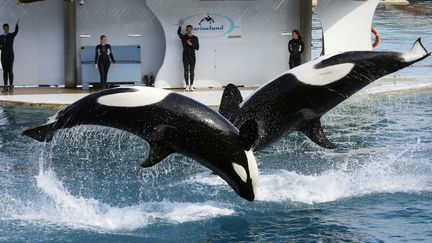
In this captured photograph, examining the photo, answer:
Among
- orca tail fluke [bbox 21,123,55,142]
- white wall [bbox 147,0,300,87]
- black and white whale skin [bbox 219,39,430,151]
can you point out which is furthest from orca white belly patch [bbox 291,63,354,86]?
white wall [bbox 147,0,300,87]

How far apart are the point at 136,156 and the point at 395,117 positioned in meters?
5.75

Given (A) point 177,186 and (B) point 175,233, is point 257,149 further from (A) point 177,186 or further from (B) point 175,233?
(A) point 177,186

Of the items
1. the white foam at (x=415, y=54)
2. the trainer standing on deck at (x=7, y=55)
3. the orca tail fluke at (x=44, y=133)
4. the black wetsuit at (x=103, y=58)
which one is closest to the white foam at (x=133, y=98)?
the orca tail fluke at (x=44, y=133)

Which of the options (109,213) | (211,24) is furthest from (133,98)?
(211,24)

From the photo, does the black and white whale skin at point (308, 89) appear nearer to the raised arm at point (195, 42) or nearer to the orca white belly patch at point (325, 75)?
the orca white belly patch at point (325, 75)

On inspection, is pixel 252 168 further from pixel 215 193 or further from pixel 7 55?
pixel 7 55

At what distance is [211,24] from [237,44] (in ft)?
2.54

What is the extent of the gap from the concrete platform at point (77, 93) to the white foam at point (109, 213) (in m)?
7.38

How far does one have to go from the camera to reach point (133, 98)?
8.15 metres

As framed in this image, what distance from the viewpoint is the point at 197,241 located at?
8.98 meters

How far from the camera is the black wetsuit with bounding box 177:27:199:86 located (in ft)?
63.2

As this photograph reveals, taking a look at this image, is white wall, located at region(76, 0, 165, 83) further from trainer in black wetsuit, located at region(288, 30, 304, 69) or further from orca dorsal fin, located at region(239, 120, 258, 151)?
orca dorsal fin, located at region(239, 120, 258, 151)

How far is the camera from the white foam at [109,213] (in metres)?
9.47

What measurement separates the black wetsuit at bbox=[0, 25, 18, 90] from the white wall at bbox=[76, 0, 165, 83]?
1653 mm
